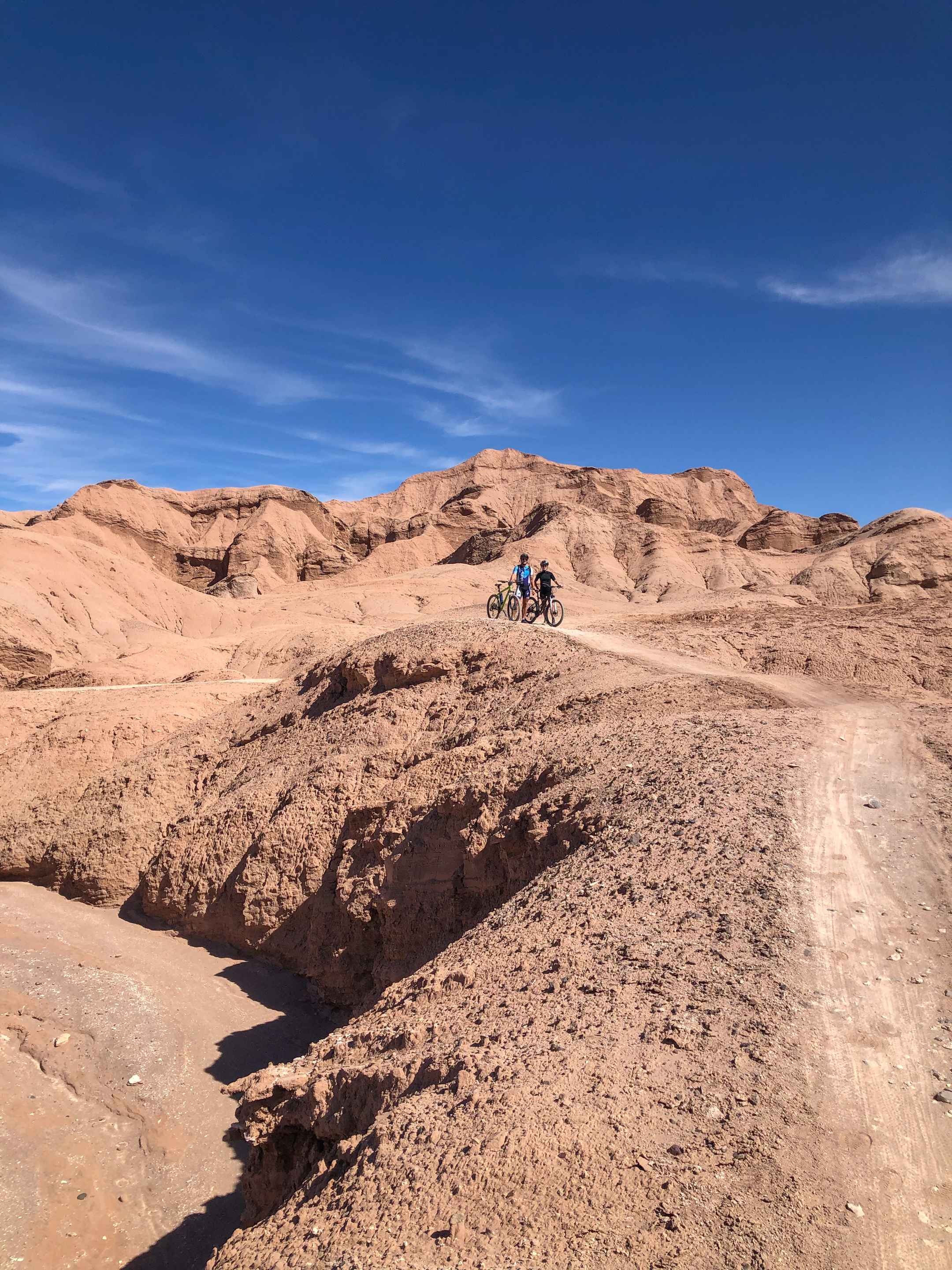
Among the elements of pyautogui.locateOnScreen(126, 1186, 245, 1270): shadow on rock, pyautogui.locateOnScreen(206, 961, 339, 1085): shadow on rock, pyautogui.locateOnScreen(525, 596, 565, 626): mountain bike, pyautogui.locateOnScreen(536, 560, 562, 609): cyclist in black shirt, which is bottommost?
pyautogui.locateOnScreen(126, 1186, 245, 1270): shadow on rock

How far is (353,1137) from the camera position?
14.0ft

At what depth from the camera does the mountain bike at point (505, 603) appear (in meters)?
16.3

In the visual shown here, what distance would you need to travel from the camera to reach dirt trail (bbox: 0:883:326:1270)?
6.64m

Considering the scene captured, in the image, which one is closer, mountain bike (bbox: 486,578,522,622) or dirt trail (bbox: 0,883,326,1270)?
dirt trail (bbox: 0,883,326,1270)

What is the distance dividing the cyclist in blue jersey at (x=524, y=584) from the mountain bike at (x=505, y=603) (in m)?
0.16

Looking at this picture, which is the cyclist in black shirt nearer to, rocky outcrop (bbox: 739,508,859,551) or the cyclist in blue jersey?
the cyclist in blue jersey

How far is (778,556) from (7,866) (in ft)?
148

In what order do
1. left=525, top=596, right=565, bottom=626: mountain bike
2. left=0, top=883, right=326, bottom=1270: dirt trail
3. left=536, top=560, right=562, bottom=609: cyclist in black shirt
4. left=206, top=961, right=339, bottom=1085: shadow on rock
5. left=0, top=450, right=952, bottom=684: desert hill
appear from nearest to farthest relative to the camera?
left=0, top=883, right=326, bottom=1270: dirt trail, left=206, top=961, right=339, bottom=1085: shadow on rock, left=536, top=560, right=562, bottom=609: cyclist in black shirt, left=525, top=596, right=565, bottom=626: mountain bike, left=0, top=450, right=952, bottom=684: desert hill

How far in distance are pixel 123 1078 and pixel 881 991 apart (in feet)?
26.3

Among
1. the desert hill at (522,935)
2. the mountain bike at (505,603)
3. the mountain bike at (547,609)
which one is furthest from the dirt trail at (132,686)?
the mountain bike at (547,609)

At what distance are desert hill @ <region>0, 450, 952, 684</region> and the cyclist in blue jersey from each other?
6247mm

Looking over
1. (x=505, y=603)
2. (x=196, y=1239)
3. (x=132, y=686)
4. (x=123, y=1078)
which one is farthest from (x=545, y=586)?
(x=196, y=1239)

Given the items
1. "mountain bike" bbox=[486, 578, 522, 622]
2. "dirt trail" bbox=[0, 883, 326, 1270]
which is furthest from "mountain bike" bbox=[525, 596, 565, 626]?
"dirt trail" bbox=[0, 883, 326, 1270]

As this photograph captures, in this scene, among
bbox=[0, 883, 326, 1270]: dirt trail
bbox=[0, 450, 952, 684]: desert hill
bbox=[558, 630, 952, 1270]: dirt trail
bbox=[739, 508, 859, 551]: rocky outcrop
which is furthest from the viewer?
bbox=[739, 508, 859, 551]: rocky outcrop
